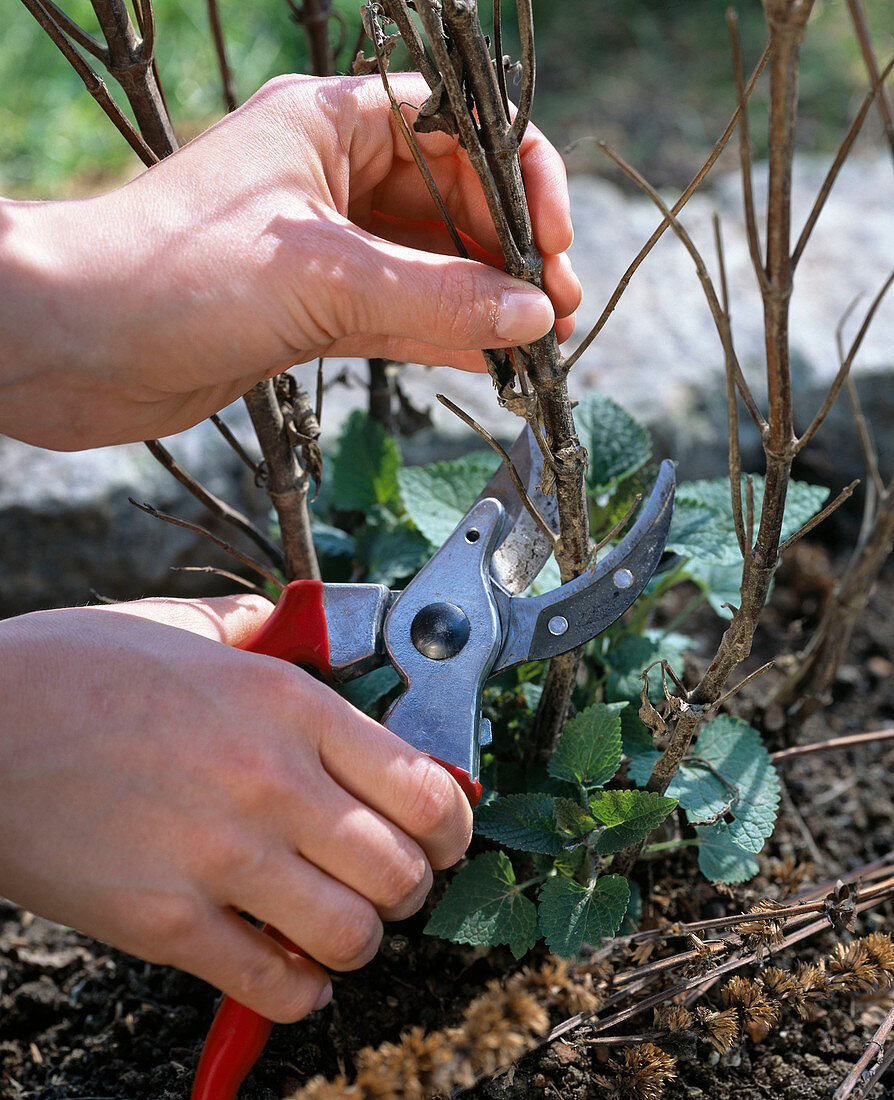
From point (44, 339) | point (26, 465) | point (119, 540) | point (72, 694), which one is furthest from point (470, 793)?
point (26, 465)

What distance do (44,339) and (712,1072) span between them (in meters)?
0.98

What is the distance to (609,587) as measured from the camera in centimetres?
92

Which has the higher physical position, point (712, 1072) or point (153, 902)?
point (153, 902)

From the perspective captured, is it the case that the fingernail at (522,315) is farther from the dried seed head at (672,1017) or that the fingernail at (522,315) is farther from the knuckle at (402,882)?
the dried seed head at (672,1017)

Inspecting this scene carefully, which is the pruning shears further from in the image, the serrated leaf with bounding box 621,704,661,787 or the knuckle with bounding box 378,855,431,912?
the serrated leaf with bounding box 621,704,661,787

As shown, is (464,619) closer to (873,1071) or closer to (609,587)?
(609,587)

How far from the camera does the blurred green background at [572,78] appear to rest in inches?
105

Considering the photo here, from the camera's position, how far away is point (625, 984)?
0.99m

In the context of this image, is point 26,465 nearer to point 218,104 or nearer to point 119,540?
point 119,540

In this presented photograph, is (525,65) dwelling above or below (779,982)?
above

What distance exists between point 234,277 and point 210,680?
0.35 m

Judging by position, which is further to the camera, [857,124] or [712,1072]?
[712,1072]

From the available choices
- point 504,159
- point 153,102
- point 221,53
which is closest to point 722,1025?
point 504,159

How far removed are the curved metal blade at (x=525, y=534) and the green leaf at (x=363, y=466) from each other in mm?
361
